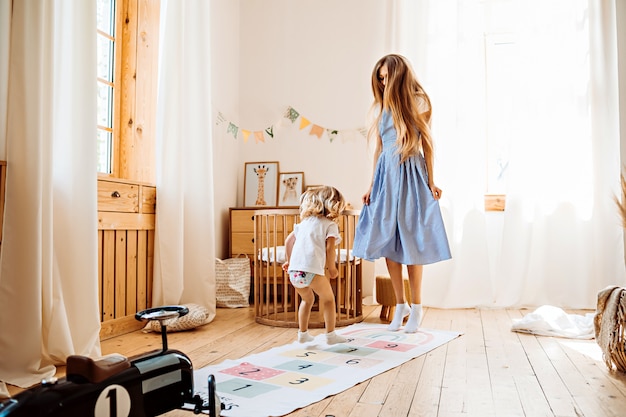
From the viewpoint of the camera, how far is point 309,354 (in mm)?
2094

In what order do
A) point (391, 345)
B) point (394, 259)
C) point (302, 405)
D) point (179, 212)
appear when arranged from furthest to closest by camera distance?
point (179, 212), point (394, 259), point (391, 345), point (302, 405)

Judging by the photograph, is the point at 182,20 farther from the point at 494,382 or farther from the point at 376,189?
the point at 494,382

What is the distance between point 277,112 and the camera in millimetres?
4043

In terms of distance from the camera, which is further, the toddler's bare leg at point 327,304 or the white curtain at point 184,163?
the white curtain at point 184,163

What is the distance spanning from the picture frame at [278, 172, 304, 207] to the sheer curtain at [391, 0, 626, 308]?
99cm

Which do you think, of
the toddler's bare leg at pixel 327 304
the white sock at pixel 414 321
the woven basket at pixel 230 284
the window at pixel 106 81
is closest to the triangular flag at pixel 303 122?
the woven basket at pixel 230 284

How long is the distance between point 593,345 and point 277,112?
2.64 metres

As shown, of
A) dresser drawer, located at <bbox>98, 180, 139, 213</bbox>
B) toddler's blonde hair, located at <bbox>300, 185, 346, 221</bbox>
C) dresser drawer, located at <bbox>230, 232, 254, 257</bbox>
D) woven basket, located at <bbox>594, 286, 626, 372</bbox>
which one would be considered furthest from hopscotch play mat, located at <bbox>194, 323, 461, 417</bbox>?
dresser drawer, located at <bbox>230, 232, 254, 257</bbox>

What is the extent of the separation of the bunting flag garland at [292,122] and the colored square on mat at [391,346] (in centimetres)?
189

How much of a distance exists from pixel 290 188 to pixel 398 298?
1.50 meters

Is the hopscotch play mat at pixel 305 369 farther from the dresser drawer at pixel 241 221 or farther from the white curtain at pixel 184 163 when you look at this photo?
the dresser drawer at pixel 241 221

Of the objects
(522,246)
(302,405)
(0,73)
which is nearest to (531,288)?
(522,246)

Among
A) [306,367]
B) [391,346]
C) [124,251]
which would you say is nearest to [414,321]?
[391,346]

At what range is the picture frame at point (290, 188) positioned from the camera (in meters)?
3.90
